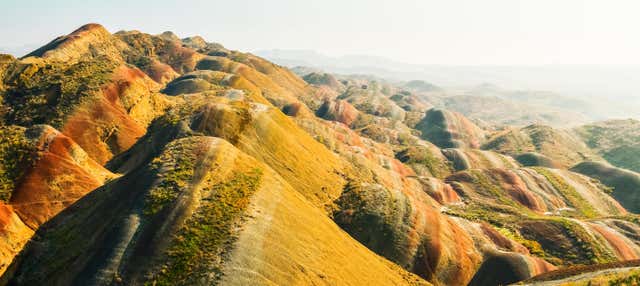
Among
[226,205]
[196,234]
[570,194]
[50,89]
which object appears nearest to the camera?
[196,234]

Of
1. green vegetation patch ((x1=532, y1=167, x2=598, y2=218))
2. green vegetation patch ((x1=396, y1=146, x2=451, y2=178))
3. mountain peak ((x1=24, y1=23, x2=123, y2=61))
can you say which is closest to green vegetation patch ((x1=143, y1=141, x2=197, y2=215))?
green vegetation patch ((x1=396, y1=146, x2=451, y2=178))

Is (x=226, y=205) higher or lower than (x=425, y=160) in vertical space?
higher

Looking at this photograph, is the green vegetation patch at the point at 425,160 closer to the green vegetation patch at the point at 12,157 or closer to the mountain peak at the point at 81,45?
the green vegetation patch at the point at 12,157

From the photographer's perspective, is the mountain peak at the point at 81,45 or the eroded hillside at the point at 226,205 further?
the mountain peak at the point at 81,45

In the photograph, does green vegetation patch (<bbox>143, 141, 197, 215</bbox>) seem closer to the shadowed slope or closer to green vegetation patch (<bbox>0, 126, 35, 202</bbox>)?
the shadowed slope

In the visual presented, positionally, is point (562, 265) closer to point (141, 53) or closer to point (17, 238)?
point (17, 238)

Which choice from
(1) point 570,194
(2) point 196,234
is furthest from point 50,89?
(1) point 570,194

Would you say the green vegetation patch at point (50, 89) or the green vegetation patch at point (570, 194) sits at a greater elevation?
the green vegetation patch at point (50, 89)

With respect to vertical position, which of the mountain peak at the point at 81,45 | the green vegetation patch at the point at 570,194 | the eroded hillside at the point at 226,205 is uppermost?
the mountain peak at the point at 81,45

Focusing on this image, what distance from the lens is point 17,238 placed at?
3372 cm

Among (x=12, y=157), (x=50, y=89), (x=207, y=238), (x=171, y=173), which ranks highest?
(x=50, y=89)

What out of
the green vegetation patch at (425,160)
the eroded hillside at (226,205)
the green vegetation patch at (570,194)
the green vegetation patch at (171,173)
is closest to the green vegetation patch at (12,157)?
the eroded hillside at (226,205)

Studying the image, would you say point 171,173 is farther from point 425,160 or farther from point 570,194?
point 570,194

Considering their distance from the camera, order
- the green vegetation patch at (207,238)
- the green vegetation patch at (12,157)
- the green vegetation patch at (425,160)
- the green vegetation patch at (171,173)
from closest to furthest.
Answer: the green vegetation patch at (207,238)
the green vegetation patch at (171,173)
the green vegetation patch at (12,157)
the green vegetation patch at (425,160)
